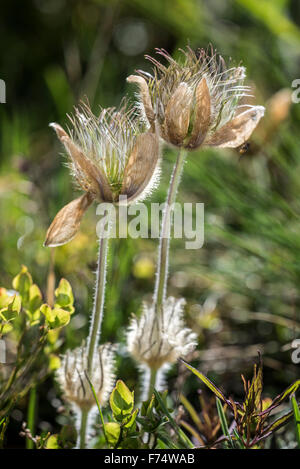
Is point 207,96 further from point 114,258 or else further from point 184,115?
point 114,258

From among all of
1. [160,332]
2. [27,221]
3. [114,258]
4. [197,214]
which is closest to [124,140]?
[160,332]

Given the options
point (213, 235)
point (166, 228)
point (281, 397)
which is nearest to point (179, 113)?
point (166, 228)

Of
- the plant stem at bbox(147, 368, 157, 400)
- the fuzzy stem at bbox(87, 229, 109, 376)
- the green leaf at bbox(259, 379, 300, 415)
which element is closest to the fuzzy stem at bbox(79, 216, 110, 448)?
the fuzzy stem at bbox(87, 229, 109, 376)

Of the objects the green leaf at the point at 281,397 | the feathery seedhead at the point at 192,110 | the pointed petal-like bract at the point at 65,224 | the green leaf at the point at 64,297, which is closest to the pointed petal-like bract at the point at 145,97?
the feathery seedhead at the point at 192,110

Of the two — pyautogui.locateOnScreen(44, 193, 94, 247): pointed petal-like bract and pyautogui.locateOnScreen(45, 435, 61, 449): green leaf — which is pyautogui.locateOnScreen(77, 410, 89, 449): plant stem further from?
pyautogui.locateOnScreen(44, 193, 94, 247): pointed petal-like bract

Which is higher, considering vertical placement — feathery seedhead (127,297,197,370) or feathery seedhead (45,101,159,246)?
feathery seedhead (45,101,159,246)
